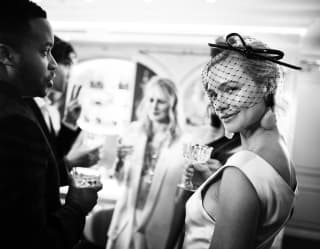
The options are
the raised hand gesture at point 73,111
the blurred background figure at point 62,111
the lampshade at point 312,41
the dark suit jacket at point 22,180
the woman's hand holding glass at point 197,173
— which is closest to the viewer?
the dark suit jacket at point 22,180

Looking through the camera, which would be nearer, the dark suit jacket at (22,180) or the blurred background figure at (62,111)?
the dark suit jacket at (22,180)

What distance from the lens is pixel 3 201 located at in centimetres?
88

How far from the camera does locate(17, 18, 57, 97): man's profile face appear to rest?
3.60 ft

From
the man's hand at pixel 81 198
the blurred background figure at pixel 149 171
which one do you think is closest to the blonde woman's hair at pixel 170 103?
the blurred background figure at pixel 149 171

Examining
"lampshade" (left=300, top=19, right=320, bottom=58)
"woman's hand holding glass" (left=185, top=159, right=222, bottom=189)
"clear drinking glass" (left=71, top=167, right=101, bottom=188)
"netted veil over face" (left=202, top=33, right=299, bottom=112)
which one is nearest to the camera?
"netted veil over face" (left=202, top=33, right=299, bottom=112)

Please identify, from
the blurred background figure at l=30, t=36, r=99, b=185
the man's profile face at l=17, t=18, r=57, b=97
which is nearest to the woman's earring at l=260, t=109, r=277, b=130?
the man's profile face at l=17, t=18, r=57, b=97

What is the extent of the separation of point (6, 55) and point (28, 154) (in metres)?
0.39

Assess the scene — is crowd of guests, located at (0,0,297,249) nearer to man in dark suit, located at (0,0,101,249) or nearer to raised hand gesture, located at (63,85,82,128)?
man in dark suit, located at (0,0,101,249)

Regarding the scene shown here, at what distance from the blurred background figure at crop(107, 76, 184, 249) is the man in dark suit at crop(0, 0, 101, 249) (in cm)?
216

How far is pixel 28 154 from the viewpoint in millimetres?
927

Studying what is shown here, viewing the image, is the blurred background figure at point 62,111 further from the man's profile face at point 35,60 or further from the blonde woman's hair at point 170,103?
the man's profile face at point 35,60

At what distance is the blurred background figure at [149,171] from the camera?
3287mm

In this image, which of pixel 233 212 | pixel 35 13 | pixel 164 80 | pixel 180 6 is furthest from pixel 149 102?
pixel 233 212

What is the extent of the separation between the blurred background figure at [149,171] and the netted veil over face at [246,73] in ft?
7.58
